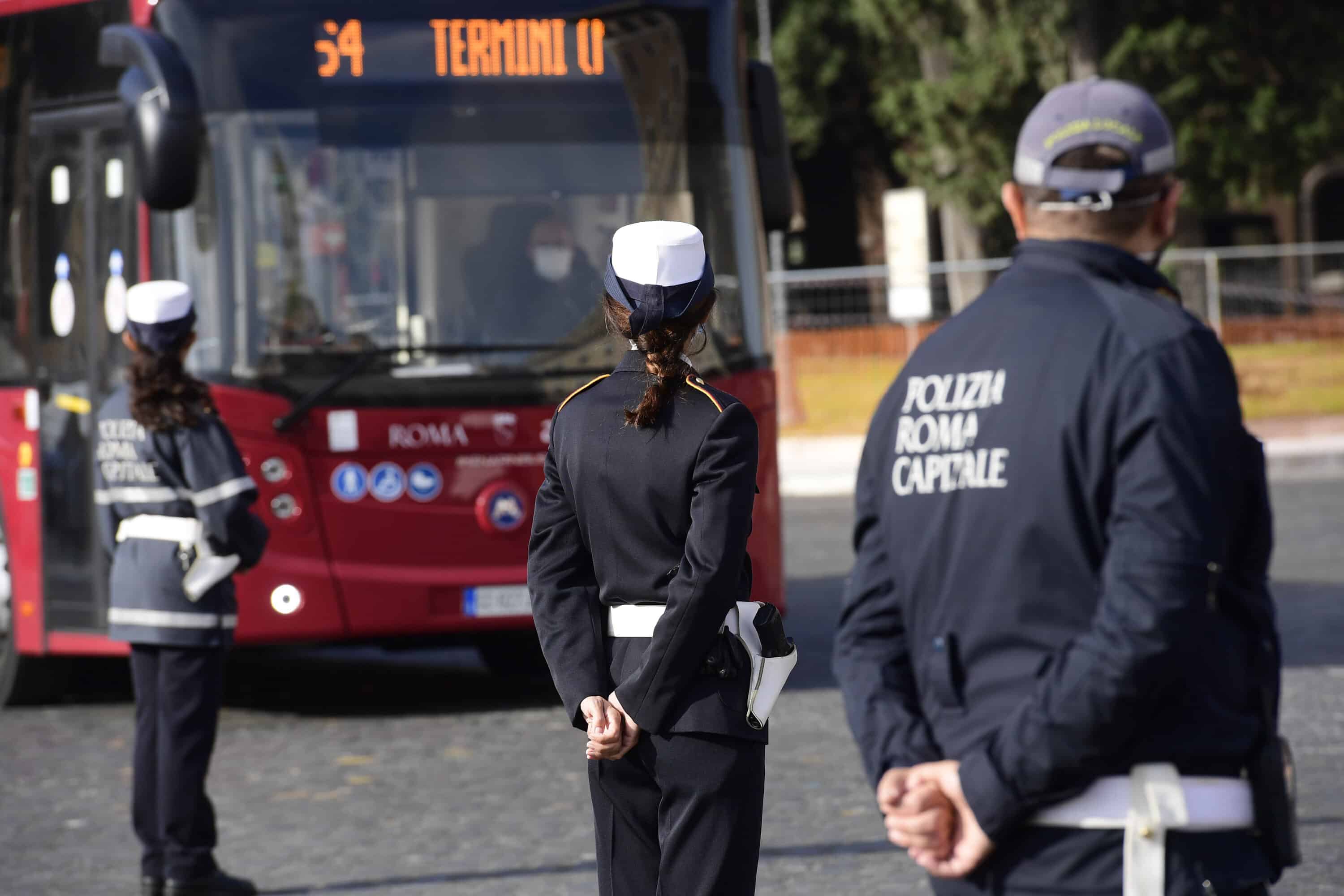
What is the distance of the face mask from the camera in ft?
28.9

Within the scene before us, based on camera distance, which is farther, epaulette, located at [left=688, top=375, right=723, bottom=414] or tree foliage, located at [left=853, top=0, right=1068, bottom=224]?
tree foliage, located at [left=853, top=0, right=1068, bottom=224]

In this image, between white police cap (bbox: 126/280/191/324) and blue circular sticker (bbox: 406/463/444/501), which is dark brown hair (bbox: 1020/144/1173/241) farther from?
blue circular sticker (bbox: 406/463/444/501)

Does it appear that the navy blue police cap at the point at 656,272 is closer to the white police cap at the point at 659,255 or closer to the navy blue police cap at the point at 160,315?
the white police cap at the point at 659,255

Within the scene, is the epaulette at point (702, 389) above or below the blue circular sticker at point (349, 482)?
above

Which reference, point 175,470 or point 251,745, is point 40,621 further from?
point 175,470

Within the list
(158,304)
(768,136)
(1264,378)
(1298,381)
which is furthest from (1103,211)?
(1298,381)

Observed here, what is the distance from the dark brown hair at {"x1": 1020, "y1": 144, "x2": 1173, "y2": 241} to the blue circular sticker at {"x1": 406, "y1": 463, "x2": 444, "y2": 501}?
6.11m

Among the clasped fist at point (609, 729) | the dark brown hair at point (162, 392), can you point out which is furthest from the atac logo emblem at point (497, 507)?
the clasped fist at point (609, 729)

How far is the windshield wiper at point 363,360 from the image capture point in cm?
841

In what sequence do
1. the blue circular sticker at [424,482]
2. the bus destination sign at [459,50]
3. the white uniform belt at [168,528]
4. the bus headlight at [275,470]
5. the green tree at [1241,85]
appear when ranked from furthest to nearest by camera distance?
1. the green tree at [1241,85]
2. the bus destination sign at [459,50]
3. the blue circular sticker at [424,482]
4. the bus headlight at [275,470]
5. the white uniform belt at [168,528]

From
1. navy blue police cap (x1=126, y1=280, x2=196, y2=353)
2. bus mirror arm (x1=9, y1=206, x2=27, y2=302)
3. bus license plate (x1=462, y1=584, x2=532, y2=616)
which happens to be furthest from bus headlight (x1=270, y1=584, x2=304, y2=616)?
navy blue police cap (x1=126, y1=280, x2=196, y2=353)

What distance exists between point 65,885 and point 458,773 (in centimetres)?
179

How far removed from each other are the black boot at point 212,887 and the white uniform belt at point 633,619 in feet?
7.51

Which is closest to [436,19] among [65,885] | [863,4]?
[65,885]
